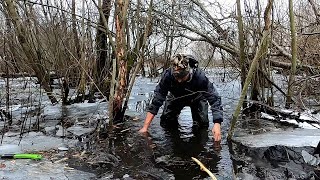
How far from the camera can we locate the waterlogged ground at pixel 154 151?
11.5 ft

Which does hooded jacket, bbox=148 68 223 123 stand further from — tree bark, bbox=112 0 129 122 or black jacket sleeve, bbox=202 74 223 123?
tree bark, bbox=112 0 129 122

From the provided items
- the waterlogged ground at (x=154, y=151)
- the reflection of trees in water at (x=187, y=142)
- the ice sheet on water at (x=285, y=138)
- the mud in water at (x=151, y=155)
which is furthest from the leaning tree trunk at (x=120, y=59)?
the ice sheet on water at (x=285, y=138)

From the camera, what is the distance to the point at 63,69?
7.90 meters

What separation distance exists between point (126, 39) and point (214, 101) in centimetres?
219

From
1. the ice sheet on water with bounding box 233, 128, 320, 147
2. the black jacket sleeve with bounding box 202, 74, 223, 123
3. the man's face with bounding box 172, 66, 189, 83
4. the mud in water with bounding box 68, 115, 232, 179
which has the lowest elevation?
the mud in water with bounding box 68, 115, 232, 179

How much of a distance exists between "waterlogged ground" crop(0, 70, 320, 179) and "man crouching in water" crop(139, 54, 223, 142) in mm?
193

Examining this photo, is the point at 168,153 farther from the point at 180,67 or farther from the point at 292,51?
the point at 292,51

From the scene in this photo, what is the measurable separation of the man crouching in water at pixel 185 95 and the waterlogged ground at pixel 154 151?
19 cm

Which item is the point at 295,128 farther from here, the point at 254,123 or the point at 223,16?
the point at 223,16

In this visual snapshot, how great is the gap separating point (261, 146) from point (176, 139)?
3.74 ft

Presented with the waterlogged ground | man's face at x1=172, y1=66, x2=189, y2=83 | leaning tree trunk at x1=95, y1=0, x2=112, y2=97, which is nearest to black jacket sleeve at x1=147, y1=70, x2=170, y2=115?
man's face at x1=172, y1=66, x2=189, y2=83

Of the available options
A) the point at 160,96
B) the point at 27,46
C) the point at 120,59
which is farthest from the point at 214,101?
the point at 27,46

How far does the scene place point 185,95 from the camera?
503 cm

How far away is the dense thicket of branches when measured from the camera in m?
6.54
